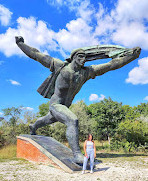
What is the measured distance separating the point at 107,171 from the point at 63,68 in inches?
117

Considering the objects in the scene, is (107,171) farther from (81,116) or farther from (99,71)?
(81,116)

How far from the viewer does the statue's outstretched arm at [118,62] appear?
17.5 feet

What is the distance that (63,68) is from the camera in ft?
17.0

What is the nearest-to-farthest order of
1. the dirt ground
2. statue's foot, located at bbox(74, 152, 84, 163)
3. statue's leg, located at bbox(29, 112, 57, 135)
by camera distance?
the dirt ground < statue's foot, located at bbox(74, 152, 84, 163) < statue's leg, located at bbox(29, 112, 57, 135)

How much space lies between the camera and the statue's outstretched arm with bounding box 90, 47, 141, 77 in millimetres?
5332

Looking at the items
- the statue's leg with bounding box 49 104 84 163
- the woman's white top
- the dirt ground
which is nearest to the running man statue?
the statue's leg with bounding box 49 104 84 163

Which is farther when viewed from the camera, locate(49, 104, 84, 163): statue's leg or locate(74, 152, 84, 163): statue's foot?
locate(49, 104, 84, 163): statue's leg

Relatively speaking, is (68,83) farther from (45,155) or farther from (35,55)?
(45,155)

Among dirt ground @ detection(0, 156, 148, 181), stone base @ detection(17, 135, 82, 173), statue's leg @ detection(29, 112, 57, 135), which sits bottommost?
dirt ground @ detection(0, 156, 148, 181)

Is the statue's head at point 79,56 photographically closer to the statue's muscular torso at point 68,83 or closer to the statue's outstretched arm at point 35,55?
the statue's muscular torso at point 68,83

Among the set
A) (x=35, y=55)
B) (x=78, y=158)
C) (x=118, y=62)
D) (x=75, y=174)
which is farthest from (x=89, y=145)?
(x=35, y=55)

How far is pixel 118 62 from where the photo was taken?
534 centimetres

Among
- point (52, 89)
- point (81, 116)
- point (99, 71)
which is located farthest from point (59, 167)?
point (81, 116)

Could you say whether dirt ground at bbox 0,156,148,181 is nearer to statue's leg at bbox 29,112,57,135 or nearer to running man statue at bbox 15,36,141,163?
running man statue at bbox 15,36,141,163
